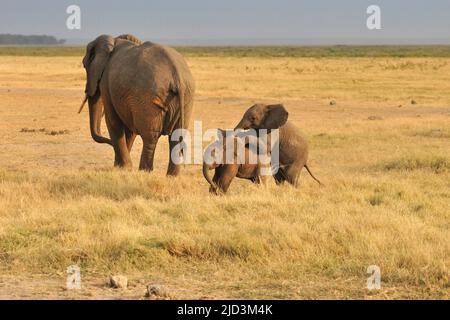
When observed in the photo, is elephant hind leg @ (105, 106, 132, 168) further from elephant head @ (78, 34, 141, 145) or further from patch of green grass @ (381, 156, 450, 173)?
patch of green grass @ (381, 156, 450, 173)

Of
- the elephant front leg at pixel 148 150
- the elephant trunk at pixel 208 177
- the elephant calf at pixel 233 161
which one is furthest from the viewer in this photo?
the elephant front leg at pixel 148 150

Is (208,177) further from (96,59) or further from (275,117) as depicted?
(96,59)

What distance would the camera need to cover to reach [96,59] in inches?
507

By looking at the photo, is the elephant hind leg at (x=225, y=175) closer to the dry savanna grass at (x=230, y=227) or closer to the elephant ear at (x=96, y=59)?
the dry savanna grass at (x=230, y=227)

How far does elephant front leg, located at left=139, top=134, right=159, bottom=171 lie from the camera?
11930 mm

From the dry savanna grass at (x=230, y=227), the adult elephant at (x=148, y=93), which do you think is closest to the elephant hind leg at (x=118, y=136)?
the adult elephant at (x=148, y=93)

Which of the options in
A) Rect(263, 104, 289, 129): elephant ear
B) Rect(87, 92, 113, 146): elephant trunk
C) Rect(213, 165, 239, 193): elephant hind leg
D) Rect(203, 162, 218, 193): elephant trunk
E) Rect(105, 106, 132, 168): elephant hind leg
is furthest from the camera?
Rect(87, 92, 113, 146): elephant trunk

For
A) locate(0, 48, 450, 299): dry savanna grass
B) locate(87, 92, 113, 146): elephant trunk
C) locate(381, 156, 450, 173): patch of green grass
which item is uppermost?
locate(87, 92, 113, 146): elephant trunk

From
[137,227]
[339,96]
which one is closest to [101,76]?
[137,227]

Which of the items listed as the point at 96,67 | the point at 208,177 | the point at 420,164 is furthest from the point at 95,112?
the point at 420,164

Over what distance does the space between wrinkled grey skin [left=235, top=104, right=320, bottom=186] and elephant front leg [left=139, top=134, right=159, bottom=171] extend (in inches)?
55.5

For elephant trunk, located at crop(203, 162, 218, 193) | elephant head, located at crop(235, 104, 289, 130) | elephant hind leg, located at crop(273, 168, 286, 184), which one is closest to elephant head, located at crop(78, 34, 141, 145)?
elephant head, located at crop(235, 104, 289, 130)

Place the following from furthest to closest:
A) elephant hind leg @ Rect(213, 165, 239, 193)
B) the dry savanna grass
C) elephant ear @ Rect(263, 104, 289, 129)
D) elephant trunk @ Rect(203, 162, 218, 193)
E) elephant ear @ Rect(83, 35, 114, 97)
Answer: elephant ear @ Rect(83, 35, 114, 97) < elephant ear @ Rect(263, 104, 289, 129) < elephant hind leg @ Rect(213, 165, 239, 193) < elephant trunk @ Rect(203, 162, 218, 193) < the dry savanna grass

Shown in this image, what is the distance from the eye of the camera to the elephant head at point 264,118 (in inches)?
440
